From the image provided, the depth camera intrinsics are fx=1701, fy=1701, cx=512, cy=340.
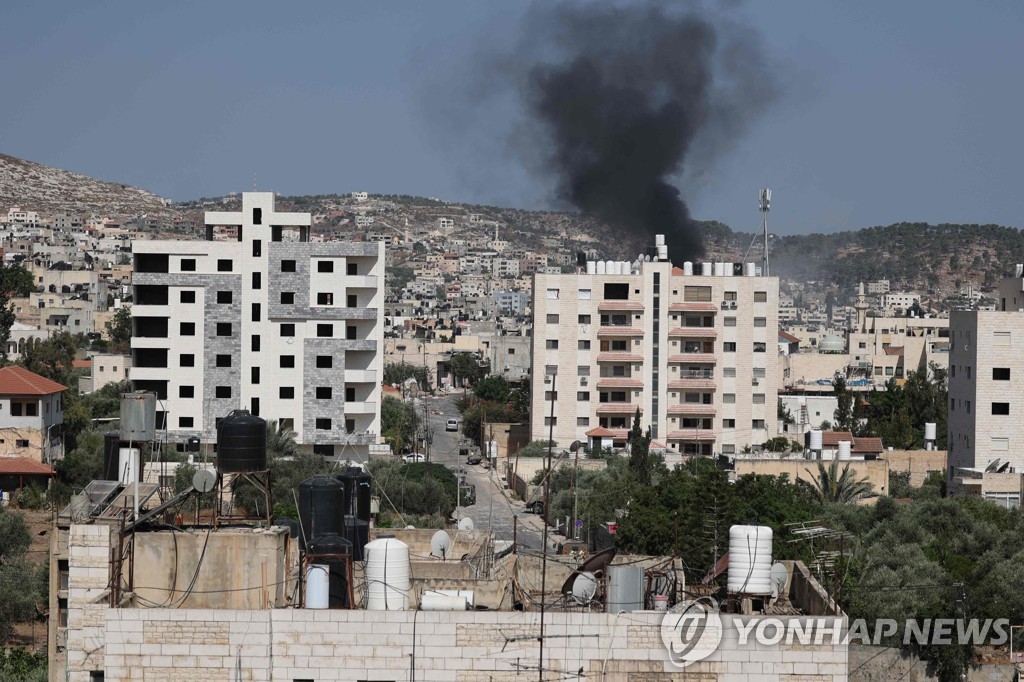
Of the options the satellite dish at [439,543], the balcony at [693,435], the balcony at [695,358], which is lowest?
the balcony at [693,435]

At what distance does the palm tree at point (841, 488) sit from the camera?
42.8 metres

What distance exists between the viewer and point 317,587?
37.0ft

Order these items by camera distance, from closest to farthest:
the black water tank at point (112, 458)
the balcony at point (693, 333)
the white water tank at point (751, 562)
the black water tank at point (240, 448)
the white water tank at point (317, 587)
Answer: the white water tank at point (317, 587), the white water tank at point (751, 562), the black water tank at point (240, 448), the black water tank at point (112, 458), the balcony at point (693, 333)

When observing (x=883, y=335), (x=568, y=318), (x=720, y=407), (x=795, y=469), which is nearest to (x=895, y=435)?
(x=720, y=407)

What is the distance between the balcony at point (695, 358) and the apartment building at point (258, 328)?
1202 centimetres

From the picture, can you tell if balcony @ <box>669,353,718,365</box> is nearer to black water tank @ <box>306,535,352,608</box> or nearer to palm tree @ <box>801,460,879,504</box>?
palm tree @ <box>801,460,879,504</box>

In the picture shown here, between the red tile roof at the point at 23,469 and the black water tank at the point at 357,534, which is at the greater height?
the black water tank at the point at 357,534

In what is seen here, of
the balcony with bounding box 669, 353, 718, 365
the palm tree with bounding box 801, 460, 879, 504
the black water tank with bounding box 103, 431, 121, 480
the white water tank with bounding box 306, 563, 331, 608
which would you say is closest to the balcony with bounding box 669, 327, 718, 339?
the balcony with bounding box 669, 353, 718, 365

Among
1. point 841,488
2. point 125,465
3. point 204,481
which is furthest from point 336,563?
point 841,488

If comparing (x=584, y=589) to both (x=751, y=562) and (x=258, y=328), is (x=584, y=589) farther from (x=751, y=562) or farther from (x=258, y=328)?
(x=258, y=328)

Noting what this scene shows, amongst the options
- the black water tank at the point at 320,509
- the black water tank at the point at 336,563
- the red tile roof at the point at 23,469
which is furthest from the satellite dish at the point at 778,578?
the red tile roof at the point at 23,469

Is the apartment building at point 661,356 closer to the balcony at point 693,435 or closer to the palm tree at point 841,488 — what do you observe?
the balcony at point 693,435

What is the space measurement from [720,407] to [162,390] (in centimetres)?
2020

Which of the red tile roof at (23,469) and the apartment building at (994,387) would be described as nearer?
the red tile roof at (23,469)
